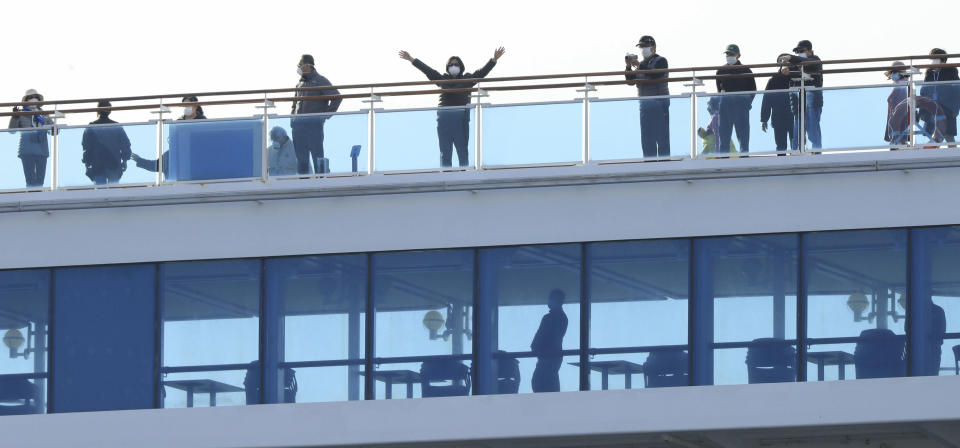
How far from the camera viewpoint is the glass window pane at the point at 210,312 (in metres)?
22.0

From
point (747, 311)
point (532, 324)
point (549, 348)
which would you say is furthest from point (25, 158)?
point (747, 311)

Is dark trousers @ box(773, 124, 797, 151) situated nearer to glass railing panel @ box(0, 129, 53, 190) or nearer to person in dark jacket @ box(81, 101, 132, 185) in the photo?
person in dark jacket @ box(81, 101, 132, 185)

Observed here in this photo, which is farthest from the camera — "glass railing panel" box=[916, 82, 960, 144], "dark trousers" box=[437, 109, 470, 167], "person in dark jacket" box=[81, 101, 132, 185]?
"person in dark jacket" box=[81, 101, 132, 185]

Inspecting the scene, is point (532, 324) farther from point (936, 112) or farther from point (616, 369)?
point (936, 112)

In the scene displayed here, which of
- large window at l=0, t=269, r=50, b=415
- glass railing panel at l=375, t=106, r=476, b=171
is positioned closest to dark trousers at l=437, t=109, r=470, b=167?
glass railing panel at l=375, t=106, r=476, b=171

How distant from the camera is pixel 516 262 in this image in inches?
853

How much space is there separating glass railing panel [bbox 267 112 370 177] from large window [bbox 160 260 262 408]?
1.23m

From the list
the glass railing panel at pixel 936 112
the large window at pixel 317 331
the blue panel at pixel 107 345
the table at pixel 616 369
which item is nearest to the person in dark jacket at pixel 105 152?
the blue panel at pixel 107 345

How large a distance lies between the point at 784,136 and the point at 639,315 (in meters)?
Result: 2.55

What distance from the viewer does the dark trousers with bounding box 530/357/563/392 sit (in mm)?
21266

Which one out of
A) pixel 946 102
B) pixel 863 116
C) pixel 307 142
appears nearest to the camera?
pixel 946 102

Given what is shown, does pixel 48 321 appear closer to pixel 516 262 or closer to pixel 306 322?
pixel 306 322

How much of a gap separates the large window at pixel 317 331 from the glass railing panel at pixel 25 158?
10.4 feet

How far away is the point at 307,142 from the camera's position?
22.3 m
